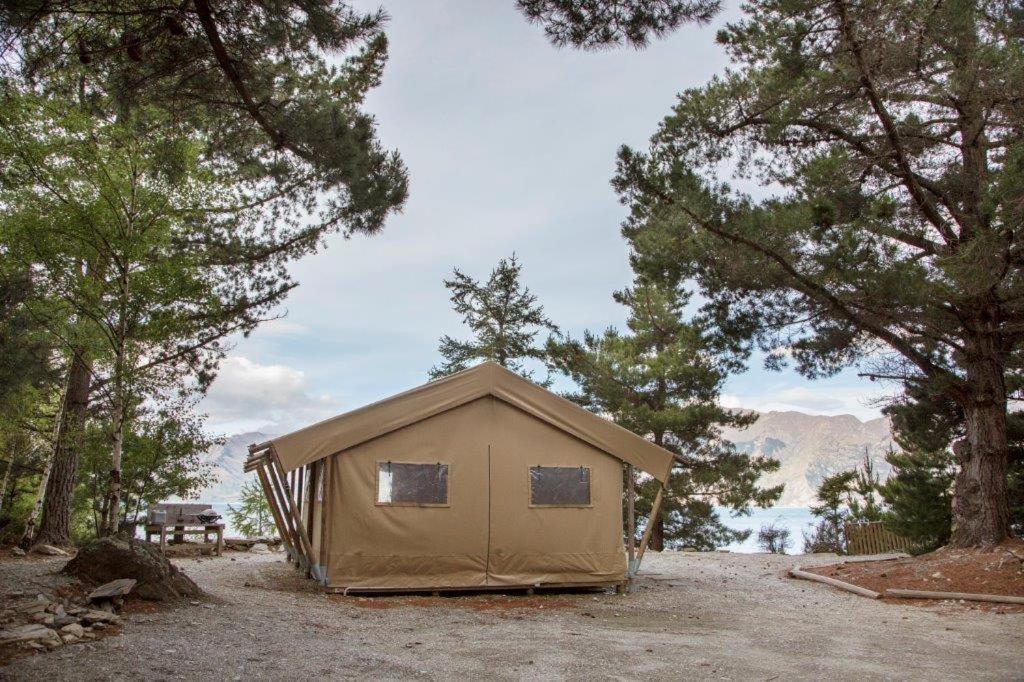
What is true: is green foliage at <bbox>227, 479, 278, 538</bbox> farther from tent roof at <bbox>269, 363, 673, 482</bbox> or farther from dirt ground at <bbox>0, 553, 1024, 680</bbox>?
tent roof at <bbox>269, 363, 673, 482</bbox>

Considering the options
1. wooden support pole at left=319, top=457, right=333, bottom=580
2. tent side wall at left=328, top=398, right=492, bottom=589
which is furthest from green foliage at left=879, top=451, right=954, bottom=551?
wooden support pole at left=319, top=457, right=333, bottom=580

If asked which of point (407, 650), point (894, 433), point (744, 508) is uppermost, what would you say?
point (894, 433)

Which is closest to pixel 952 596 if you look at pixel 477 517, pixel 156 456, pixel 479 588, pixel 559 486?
pixel 559 486

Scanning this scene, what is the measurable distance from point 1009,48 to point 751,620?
7.70 metres

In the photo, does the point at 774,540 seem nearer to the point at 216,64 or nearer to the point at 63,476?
the point at 63,476

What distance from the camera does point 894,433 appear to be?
15891 millimetres

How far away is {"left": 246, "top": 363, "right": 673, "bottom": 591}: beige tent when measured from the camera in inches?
329

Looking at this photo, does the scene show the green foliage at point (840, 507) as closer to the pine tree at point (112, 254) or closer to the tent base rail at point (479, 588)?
the tent base rail at point (479, 588)

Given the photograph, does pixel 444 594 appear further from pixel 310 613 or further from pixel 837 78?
pixel 837 78

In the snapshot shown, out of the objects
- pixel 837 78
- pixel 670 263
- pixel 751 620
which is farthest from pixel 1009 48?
pixel 751 620

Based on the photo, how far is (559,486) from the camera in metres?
9.18

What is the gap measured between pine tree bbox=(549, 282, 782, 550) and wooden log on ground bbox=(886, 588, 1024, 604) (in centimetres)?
977

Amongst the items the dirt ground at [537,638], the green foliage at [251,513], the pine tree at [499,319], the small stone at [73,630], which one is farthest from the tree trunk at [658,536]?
the small stone at [73,630]

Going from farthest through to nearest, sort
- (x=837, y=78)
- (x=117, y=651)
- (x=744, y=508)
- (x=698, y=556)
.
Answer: (x=744, y=508) < (x=698, y=556) < (x=837, y=78) < (x=117, y=651)
